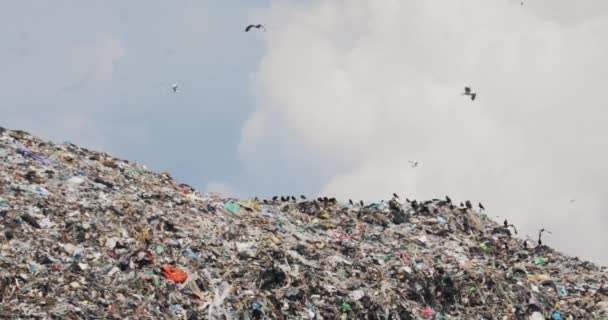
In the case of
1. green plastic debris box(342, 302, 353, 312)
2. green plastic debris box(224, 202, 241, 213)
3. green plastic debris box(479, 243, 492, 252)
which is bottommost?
green plastic debris box(342, 302, 353, 312)

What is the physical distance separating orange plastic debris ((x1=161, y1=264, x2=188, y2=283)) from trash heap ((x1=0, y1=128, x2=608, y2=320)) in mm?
14

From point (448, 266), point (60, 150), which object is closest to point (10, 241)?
point (60, 150)

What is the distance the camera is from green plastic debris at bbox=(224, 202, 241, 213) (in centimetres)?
1439

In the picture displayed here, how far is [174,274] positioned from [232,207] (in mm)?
3923

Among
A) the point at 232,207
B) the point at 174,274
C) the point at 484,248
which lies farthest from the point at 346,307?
the point at 484,248

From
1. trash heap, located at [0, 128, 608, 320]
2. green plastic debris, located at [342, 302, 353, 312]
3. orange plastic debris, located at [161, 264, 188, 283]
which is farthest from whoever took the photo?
green plastic debris, located at [342, 302, 353, 312]

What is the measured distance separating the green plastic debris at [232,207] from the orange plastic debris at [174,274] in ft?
11.4

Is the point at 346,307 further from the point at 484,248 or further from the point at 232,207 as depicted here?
the point at 484,248

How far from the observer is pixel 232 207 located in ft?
47.9

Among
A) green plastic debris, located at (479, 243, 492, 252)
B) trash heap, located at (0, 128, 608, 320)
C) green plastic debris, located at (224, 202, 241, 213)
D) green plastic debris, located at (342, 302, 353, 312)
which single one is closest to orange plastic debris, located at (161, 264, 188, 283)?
trash heap, located at (0, 128, 608, 320)

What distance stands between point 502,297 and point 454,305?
0.84 m

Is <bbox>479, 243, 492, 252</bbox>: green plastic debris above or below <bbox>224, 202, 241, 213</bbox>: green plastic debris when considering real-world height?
above

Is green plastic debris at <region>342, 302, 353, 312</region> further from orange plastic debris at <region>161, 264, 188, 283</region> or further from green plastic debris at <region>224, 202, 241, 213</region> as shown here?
green plastic debris at <region>224, 202, 241, 213</region>

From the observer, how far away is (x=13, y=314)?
9086mm
